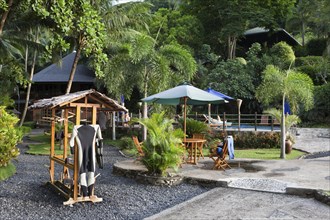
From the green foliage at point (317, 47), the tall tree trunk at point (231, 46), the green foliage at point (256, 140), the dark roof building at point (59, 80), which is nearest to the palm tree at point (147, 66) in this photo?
the green foliage at point (256, 140)

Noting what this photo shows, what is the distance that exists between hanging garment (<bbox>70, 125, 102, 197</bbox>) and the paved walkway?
1447 millimetres

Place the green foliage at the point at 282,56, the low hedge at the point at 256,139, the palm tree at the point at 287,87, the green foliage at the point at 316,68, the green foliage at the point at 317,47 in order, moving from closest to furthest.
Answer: the palm tree at the point at 287,87, the low hedge at the point at 256,139, the green foliage at the point at 316,68, the green foliage at the point at 282,56, the green foliage at the point at 317,47

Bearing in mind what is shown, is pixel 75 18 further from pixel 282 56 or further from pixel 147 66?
pixel 282 56

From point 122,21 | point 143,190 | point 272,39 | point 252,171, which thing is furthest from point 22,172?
point 272,39

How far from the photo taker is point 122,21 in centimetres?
1702

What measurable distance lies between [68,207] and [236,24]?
81.9 ft

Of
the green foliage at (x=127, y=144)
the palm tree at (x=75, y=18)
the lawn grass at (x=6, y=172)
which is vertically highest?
the palm tree at (x=75, y=18)

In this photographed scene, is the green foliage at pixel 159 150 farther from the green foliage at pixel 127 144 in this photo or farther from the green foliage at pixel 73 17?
the green foliage at pixel 127 144

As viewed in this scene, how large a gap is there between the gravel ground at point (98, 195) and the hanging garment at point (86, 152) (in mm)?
368

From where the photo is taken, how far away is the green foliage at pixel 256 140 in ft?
52.0

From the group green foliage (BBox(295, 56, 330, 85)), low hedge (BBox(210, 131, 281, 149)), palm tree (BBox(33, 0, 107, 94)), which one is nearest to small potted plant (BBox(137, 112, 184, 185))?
palm tree (BBox(33, 0, 107, 94))

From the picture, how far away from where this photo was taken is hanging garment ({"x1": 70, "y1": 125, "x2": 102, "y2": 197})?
21.1 feet

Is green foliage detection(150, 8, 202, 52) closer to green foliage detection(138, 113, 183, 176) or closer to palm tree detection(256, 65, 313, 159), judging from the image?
palm tree detection(256, 65, 313, 159)

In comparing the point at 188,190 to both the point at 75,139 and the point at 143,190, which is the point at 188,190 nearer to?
the point at 143,190
